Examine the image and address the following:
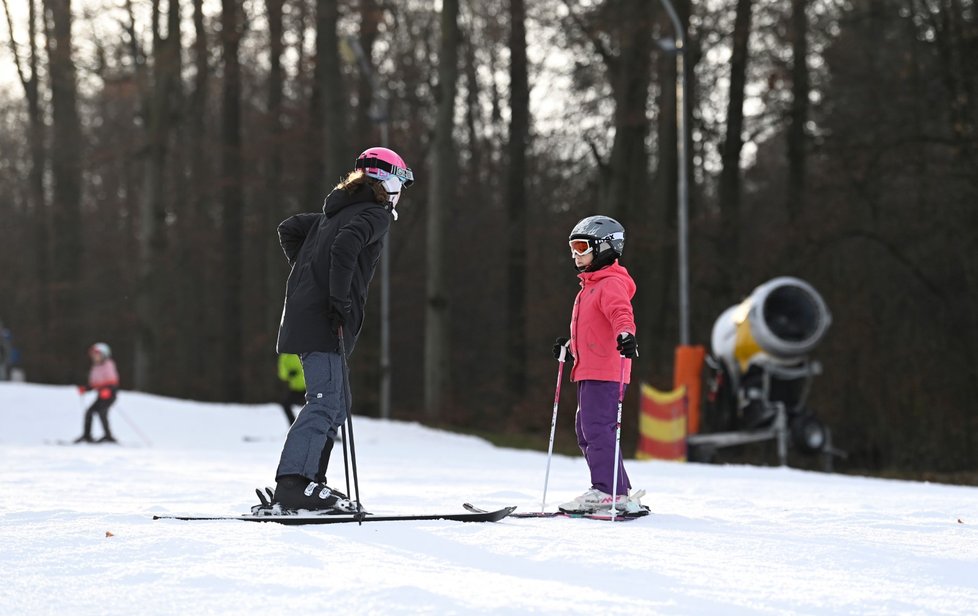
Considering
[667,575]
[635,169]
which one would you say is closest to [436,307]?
[635,169]

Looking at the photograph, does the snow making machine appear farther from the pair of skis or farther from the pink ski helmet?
the pink ski helmet

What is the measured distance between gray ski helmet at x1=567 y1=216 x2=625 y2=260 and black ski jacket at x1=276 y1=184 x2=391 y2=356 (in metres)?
1.16

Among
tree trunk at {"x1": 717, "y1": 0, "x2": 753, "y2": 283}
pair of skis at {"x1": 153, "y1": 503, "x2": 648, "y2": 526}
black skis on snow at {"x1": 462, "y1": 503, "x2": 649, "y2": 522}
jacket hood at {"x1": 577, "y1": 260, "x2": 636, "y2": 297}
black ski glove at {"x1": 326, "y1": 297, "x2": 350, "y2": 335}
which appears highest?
tree trunk at {"x1": 717, "y1": 0, "x2": 753, "y2": 283}

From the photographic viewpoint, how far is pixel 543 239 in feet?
106

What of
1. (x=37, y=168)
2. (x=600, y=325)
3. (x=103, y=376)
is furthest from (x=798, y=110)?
(x=37, y=168)

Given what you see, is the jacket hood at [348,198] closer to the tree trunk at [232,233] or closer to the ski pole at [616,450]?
the ski pole at [616,450]

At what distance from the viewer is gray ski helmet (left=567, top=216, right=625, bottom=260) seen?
8.08 metres

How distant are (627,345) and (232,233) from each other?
27.9m

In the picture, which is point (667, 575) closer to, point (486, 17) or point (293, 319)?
point (293, 319)

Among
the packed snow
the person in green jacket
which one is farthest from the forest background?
the packed snow

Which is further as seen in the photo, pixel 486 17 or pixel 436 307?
pixel 486 17

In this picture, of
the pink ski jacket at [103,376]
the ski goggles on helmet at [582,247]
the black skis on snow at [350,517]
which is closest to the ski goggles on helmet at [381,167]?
the ski goggles on helmet at [582,247]

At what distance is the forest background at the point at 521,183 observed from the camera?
20.8 m

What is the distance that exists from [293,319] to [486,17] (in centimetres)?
2771
